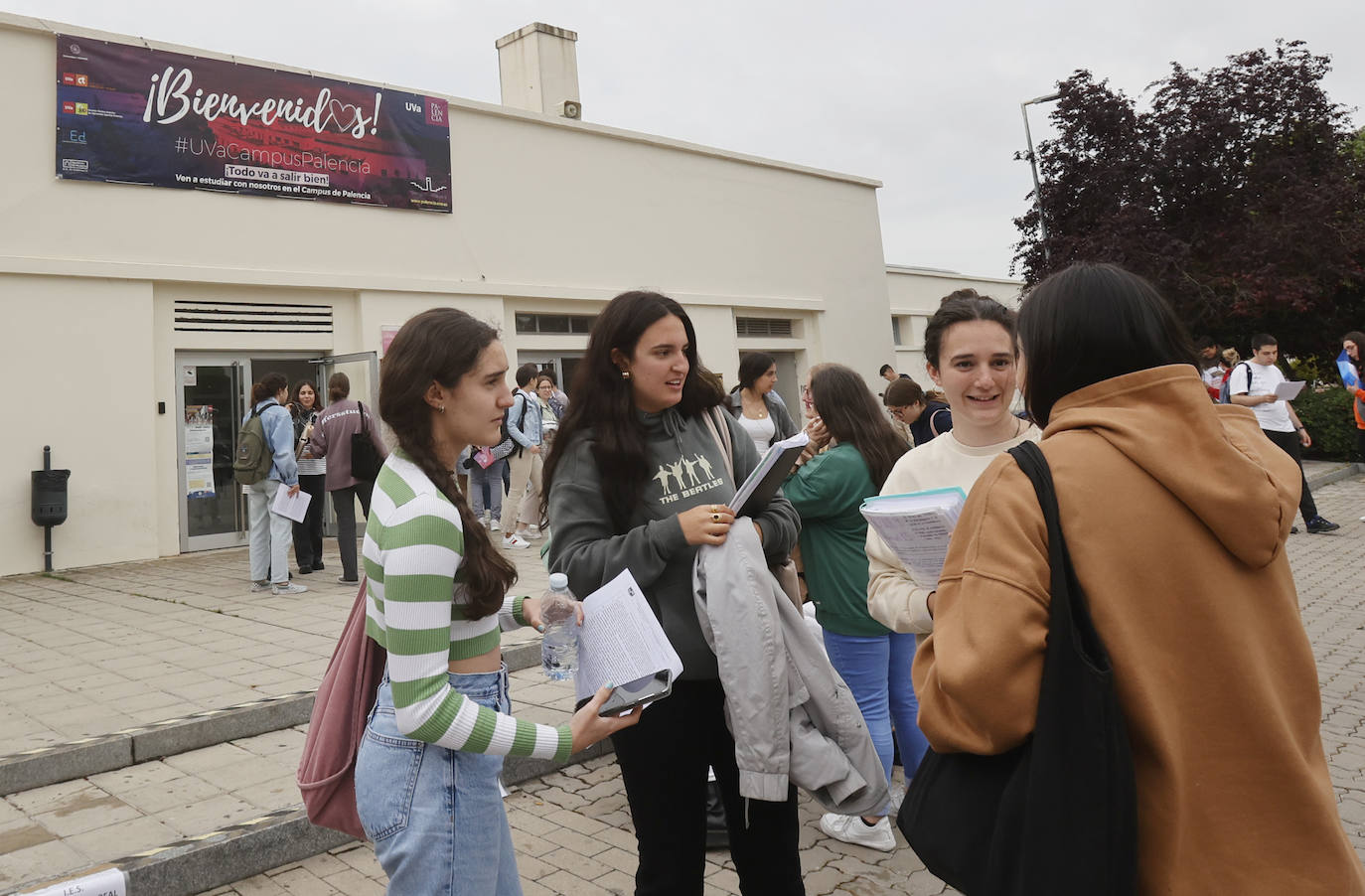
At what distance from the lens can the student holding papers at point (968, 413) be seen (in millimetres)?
2674

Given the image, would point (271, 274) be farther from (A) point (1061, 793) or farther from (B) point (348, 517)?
(A) point (1061, 793)

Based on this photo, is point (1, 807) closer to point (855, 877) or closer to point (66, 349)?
point (855, 877)

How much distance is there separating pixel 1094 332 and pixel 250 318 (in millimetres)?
13385

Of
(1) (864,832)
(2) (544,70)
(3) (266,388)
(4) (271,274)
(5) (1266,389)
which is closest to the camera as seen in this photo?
(1) (864,832)

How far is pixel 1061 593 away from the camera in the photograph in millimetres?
1321

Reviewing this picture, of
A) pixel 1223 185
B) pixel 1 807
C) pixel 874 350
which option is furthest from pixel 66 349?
pixel 1223 185

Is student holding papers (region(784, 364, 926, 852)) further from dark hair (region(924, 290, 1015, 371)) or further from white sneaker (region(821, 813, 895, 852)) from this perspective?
dark hair (region(924, 290, 1015, 371))

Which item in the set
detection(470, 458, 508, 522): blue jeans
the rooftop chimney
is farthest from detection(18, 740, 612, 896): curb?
the rooftop chimney

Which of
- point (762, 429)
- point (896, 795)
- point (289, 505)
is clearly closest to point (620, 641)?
point (896, 795)

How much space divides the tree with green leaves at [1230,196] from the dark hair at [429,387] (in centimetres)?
2024

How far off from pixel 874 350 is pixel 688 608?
1995 cm

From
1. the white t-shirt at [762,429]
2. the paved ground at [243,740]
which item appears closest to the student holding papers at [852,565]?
the paved ground at [243,740]

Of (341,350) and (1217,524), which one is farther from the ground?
(341,350)

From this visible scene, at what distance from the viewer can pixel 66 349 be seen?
11.2m
